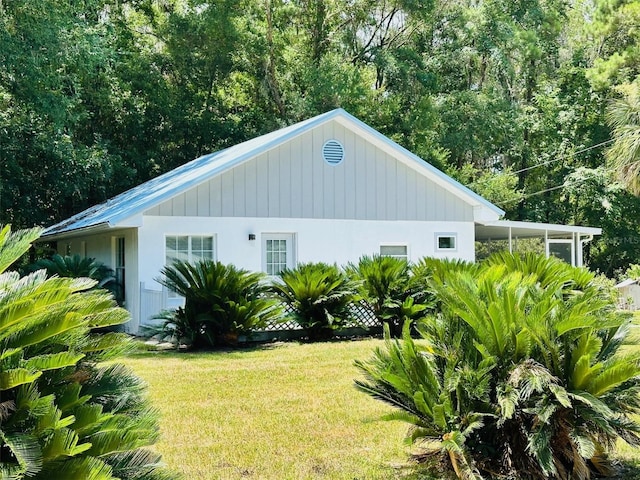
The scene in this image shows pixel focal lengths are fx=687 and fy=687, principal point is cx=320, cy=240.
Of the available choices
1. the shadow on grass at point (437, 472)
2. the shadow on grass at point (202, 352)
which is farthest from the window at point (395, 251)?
the shadow on grass at point (437, 472)

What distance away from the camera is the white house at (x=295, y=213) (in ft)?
49.1

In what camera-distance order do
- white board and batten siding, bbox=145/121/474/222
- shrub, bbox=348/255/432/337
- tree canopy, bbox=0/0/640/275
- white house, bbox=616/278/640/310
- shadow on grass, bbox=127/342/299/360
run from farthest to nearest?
1. tree canopy, bbox=0/0/640/275
2. white house, bbox=616/278/640/310
3. white board and batten siding, bbox=145/121/474/222
4. shrub, bbox=348/255/432/337
5. shadow on grass, bbox=127/342/299/360

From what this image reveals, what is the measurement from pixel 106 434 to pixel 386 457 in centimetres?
317

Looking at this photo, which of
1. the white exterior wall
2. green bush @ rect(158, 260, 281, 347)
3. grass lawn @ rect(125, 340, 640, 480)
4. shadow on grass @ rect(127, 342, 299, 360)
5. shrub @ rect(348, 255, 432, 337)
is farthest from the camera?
the white exterior wall

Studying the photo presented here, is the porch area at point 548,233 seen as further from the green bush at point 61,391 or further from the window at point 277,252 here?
the green bush at point 61,391

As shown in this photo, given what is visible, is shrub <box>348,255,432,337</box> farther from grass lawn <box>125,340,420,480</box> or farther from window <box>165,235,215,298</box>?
window <box>165,235,215,298</box>

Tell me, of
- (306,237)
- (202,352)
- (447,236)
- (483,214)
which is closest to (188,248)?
(306,237)

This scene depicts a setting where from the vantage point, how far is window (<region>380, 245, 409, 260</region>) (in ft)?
57.9

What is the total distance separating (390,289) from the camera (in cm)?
1380

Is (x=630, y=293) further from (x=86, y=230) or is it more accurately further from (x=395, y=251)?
(x=86, y=230)

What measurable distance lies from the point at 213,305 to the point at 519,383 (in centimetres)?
863

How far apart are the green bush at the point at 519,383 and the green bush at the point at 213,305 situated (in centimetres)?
776

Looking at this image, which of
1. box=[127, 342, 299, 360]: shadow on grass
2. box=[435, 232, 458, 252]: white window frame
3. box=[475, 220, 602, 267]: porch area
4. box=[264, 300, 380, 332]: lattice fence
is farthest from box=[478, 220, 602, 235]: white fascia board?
box=[127, 342, 299, 360]: shadow on grass

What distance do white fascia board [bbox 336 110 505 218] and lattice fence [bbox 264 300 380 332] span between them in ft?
15.9
